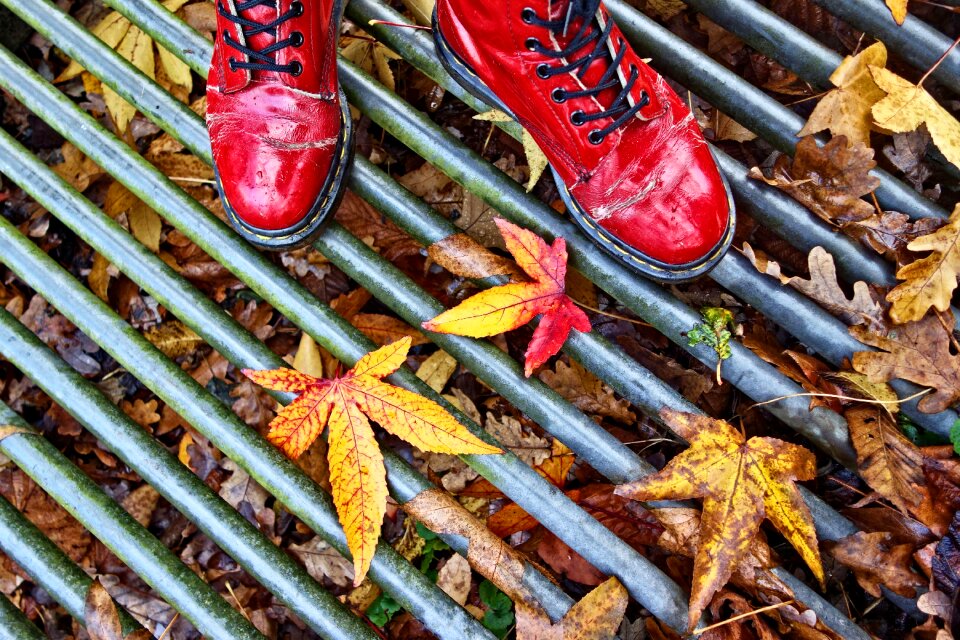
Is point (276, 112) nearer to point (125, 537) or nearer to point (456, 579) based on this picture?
point (125, 537)

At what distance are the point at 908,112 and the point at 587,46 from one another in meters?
0.62

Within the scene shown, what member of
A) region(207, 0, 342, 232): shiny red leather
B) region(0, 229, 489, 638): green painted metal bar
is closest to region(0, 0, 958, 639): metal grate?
region(0, 229, 489, 638): green painted metal bar

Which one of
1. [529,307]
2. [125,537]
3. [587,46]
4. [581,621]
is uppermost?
[587,46]

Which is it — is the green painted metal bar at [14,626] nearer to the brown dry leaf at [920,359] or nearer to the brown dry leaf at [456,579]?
the brown dry leaf at [456,579]

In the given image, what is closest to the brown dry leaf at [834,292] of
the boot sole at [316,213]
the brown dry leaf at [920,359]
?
the brown dry leaf at [920,359]

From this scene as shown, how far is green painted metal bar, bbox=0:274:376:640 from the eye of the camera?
1239 mm

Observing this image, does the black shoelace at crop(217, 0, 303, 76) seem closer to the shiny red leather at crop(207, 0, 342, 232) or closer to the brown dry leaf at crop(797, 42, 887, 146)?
the shiny red leather at crop(207, 0, 342, 232)

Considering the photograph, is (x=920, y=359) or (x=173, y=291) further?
(x=173, y=291)

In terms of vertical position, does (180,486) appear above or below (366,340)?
below

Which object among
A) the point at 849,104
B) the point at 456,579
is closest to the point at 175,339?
the point at 456,579

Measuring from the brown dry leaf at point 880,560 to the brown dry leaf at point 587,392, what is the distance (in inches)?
17.9

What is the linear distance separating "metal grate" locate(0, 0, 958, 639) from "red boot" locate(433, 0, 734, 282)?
0.09 meters

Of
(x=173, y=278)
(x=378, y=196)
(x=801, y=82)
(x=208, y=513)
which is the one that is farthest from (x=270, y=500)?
(x=801, y=82)

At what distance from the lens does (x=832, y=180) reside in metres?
1.26
